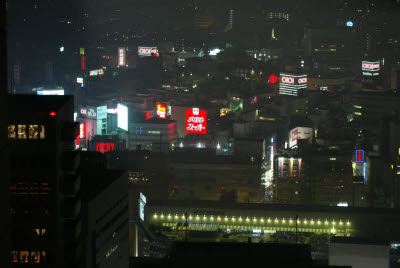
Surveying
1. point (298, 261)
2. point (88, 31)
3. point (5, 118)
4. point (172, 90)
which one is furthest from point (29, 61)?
point (5, 118)

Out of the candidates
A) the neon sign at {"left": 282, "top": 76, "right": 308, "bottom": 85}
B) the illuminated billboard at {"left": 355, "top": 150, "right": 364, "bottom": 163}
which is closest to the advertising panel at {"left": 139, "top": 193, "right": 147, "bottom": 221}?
the illuminated billboard at {"left": 355, "top": 150, "right": 364, "bottom": 163}

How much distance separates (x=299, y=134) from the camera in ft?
58.3

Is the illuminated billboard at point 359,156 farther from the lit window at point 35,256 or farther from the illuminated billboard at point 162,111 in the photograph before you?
the lit window at point 35,256

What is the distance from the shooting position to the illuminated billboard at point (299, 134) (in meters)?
17.6

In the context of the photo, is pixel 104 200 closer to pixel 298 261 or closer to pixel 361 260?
pixel 298 261

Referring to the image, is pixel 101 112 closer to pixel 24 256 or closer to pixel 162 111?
pixel 162 111

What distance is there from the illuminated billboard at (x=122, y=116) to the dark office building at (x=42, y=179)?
12521 mm

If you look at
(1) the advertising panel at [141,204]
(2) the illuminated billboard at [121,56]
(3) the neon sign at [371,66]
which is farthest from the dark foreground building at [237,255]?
(2) the illuminated billboard at [121,56]

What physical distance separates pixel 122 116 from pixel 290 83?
10.4 m

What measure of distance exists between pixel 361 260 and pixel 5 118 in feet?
23.1

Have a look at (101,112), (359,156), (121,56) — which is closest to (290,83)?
(121,56)

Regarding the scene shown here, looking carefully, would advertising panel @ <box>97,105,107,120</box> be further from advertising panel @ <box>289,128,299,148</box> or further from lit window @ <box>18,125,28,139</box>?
lit window @ <box>18,125,28,139</box>

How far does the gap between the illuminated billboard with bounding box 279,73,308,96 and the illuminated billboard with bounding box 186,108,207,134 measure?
935 centimetres

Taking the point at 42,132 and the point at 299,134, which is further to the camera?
the point at 299,134
